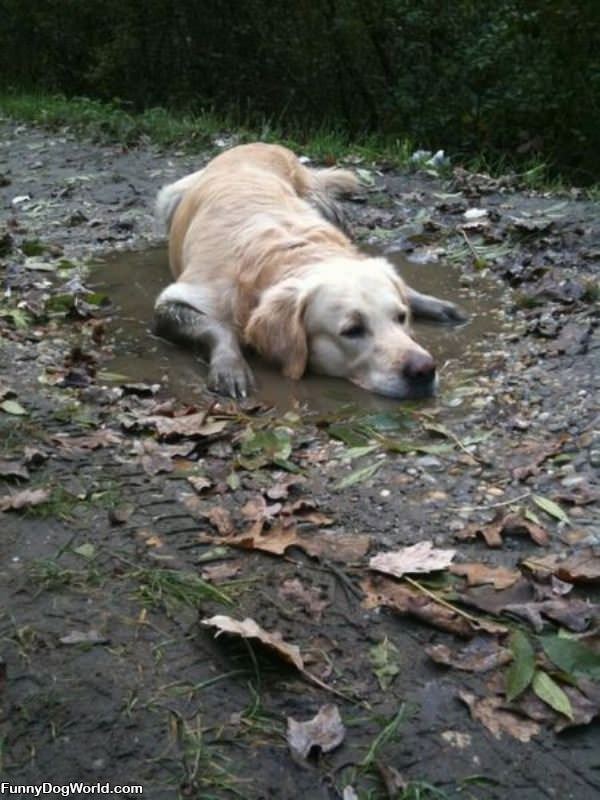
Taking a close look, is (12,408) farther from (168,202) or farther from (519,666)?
(168,202)

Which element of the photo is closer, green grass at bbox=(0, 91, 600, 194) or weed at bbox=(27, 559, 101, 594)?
weed at bbox=(27, 559, 101, 594)

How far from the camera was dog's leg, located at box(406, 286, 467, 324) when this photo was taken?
17.9 feet

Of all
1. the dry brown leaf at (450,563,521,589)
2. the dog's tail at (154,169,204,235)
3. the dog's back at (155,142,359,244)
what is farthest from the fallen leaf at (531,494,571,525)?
the dog's tail at (154,169,204,235)

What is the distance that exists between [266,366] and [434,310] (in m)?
1.00

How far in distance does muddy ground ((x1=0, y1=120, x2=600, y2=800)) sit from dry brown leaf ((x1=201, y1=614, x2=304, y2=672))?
0.5 inches

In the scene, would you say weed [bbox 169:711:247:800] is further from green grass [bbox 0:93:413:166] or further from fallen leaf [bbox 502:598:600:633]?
green grass [bbox 0:93:413:166]

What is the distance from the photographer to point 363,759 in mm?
2279

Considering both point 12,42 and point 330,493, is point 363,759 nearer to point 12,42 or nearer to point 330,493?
point 330,493

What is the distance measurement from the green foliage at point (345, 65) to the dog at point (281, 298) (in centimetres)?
374

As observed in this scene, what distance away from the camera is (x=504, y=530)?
3174 mm

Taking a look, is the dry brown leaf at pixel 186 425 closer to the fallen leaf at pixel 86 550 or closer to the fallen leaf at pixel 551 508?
the fallen leaf at pixel 86 550

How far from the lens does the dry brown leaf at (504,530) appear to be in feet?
10.2

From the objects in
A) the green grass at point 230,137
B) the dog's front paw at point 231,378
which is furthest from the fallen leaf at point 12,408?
the green grass at point 230,137

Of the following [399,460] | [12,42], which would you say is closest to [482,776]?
[399,460]
